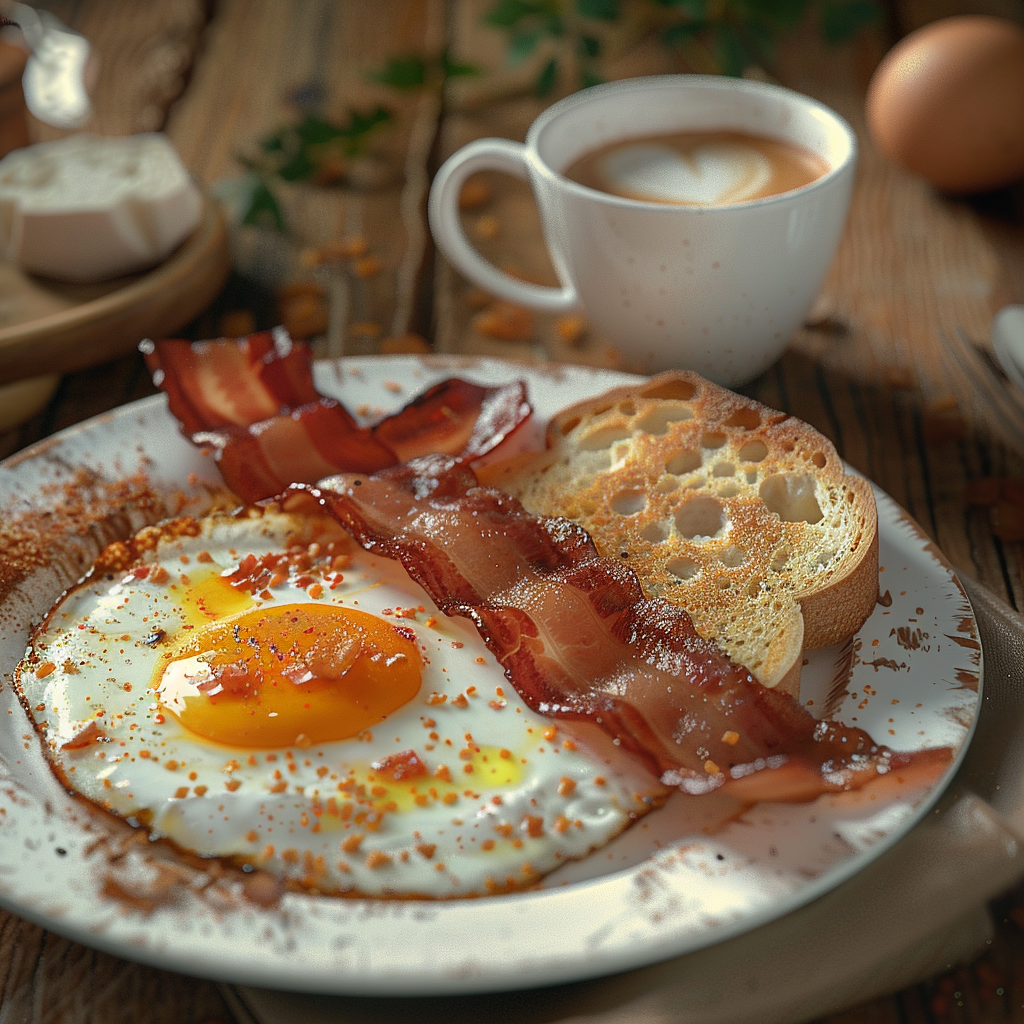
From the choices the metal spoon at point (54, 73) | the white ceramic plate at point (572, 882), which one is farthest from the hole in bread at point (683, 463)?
the metal spoon at point (54, 73)

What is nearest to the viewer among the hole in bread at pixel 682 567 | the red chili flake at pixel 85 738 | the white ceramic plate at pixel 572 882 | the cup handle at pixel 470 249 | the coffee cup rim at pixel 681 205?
the white ceramic plate at pixel 572 882

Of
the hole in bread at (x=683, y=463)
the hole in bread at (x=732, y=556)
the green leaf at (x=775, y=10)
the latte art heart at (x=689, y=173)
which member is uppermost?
the green leaf at (x=775, y=10)

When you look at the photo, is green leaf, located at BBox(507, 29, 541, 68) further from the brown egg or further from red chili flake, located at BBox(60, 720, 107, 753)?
red chili flake, located at BBox(60, 720, 107, 753)

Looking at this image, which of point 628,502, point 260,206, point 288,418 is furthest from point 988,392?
point 260,206

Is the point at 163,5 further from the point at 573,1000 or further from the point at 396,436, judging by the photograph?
the point at 573,1000

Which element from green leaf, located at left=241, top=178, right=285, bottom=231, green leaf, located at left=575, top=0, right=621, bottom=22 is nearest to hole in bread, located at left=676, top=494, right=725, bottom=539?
green leaf, located at left=241, top=178, right=285, bottom=231

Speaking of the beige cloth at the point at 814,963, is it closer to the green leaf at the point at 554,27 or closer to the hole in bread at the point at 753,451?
the hole in bread at the point at 753,451
